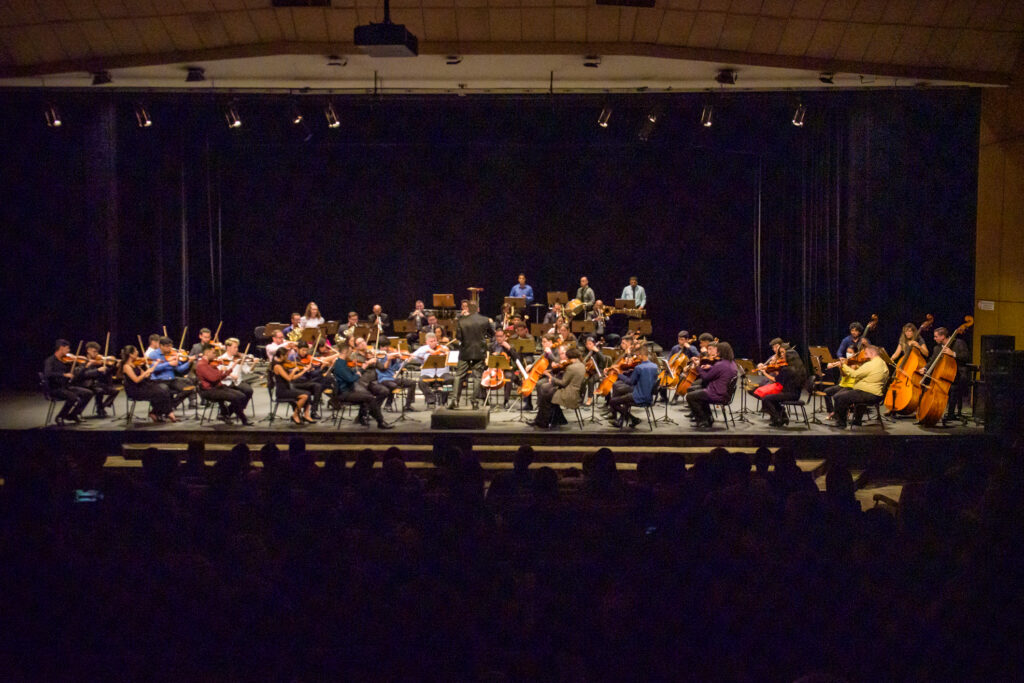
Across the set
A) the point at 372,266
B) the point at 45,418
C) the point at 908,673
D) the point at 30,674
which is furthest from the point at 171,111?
the point at 908,673

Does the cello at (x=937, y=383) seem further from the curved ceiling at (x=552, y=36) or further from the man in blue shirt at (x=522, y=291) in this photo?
the man in blue shirt at (x=522, y=291)

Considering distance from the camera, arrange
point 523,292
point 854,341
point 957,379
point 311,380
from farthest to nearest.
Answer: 1. point 523,292
2. point 854,341
3. point 311,380
4. point 957,379

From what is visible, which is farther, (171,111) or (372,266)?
(372,266)

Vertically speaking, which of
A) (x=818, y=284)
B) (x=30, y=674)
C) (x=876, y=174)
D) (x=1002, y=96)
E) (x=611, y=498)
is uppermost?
(x=1002, y=96)

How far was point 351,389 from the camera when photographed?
1123 centimetres

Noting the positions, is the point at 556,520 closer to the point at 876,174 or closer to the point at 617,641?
the point at 617,641

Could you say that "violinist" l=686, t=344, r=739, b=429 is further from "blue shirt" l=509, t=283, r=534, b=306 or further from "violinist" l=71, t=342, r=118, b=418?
"violinist" l=71, t=342, r=118, b=418

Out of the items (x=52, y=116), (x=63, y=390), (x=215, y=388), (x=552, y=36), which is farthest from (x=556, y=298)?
(x=52, y=116)

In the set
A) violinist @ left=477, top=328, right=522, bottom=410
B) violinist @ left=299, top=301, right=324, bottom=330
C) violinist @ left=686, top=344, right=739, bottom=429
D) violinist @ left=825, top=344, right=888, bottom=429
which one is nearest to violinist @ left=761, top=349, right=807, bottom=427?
violinist @ left=825, top=344, right=888, bottom=429

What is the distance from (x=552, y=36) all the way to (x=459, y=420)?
515 cm

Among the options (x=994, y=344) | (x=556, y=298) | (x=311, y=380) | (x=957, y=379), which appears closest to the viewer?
(x=994, y=344)

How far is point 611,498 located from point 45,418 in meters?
9.19

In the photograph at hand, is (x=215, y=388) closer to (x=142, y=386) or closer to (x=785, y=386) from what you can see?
(x=142, y=386)

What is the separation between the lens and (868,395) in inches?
429
